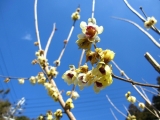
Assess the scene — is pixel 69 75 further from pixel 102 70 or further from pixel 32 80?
pixel 32 80

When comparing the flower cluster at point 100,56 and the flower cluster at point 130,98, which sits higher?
the flower cluster at point 130,98

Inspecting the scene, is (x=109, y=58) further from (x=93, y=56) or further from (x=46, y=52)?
(x=46, y=52)

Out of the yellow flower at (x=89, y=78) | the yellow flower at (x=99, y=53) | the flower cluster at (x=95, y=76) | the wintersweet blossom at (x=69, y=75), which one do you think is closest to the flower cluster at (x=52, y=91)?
the wintersweet blossom at (x=69, y=75)

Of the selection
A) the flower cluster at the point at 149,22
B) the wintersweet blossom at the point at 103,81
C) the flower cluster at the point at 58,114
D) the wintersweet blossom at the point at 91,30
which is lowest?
the wintersweet blossom at the point at 103,81

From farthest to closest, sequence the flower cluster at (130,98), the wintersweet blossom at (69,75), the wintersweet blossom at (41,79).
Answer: the flower cluster at (130,98) < the wintersweet blossom at (41,79) < the wintersweet blossom at (69,75)

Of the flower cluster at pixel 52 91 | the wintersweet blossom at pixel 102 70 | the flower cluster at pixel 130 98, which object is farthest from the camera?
the flower cluster at pixel 130 98

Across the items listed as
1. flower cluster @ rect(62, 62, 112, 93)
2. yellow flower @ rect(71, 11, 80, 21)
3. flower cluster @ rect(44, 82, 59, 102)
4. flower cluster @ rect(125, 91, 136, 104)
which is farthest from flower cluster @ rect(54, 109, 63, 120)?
yellow flower @ rect(71, 11, 80, 21)

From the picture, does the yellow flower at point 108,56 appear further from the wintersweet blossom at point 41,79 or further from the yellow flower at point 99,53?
the wintersweet blossom at point 41,79

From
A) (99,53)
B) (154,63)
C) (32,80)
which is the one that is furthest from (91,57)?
(32,80)

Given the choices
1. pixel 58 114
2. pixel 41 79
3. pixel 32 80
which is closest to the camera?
pixel 58 114
